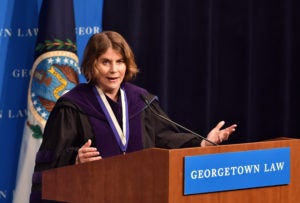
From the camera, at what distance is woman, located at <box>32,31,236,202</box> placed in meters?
3.37

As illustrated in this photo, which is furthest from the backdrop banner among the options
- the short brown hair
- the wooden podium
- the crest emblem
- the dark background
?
the wooden podium

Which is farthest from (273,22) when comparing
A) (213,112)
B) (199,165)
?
(199,165)

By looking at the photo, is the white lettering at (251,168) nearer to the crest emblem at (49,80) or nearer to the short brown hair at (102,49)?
the short brown hair at (102,49)

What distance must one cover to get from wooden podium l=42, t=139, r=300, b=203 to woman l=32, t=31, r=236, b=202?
2.00 feet

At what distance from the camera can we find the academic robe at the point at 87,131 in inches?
131

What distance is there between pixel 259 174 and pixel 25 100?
101 inches

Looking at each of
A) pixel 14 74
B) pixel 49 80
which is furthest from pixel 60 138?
pixel 14 74

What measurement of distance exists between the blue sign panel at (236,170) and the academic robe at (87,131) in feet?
2.92

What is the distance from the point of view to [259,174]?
97.6 inches

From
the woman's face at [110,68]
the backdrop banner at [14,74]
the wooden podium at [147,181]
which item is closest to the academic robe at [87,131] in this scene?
the woman's face at [110,68]

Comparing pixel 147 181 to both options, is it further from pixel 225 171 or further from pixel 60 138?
pixel 60 138

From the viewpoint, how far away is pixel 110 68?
3422mm

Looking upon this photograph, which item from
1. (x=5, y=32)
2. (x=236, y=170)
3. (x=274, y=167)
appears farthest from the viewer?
(x=5, y=32)

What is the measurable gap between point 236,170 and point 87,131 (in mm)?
1200
